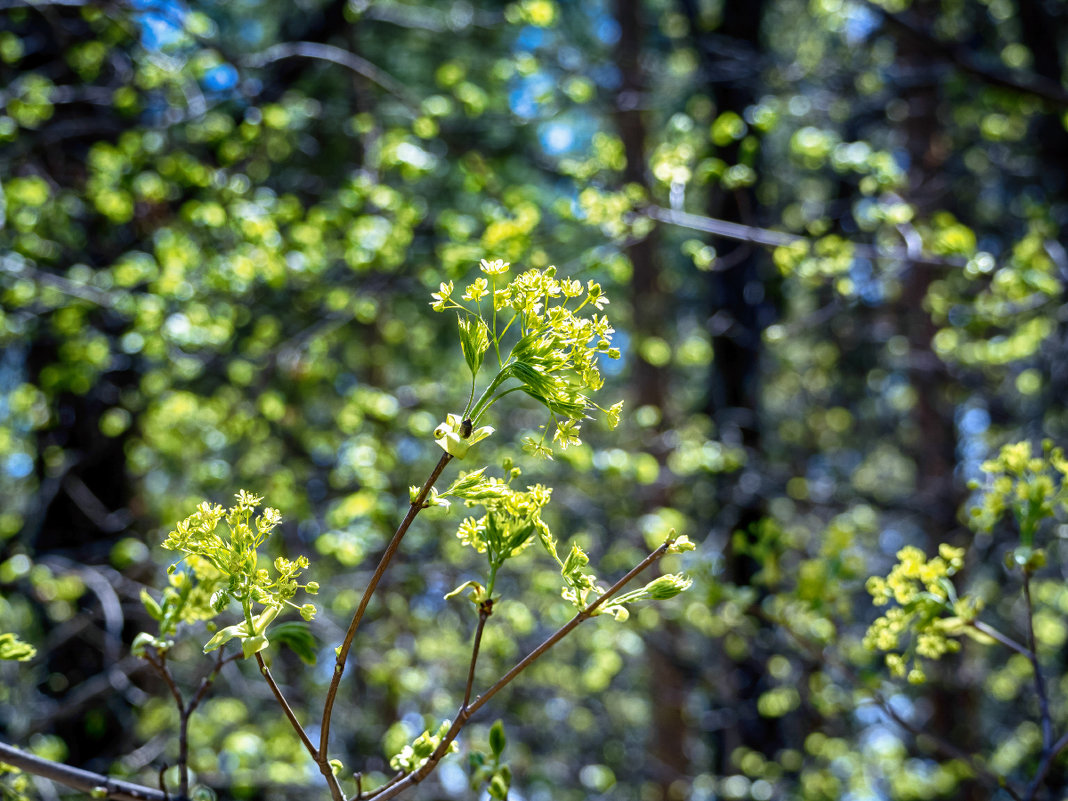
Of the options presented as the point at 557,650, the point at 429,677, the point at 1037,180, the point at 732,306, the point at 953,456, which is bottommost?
the point at 557,650

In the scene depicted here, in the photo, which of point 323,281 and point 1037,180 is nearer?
point 323,281

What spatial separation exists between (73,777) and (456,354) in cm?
574

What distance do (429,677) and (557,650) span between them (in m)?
2.74

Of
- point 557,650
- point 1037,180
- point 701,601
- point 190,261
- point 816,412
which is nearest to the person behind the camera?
point 701,601

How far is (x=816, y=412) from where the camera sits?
734 cm

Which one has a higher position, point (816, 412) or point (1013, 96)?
point (1013, 96)

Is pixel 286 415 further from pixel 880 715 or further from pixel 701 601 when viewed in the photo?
pixel 880 715

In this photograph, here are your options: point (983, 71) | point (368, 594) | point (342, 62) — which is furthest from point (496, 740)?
point (983, 71)

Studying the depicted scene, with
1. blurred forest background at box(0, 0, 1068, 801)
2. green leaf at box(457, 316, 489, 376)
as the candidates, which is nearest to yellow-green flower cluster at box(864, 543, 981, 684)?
blurred forest background at box(0, 0, 1068, 801)

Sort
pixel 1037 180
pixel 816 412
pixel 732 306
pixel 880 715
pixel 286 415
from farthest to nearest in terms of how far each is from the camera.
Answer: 1. pixel 816 412
2. pixel 1037 180
3. pixel 732 306
4. pixel 286 415
5. pixel 880 715

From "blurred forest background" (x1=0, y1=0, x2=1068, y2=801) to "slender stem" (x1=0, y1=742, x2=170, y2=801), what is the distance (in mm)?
1624

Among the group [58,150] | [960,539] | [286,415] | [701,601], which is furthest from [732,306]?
[58,150]

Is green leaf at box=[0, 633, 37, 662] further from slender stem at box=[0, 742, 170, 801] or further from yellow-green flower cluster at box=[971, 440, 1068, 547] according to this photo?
yellow-green flower cluster at box=[971, 440, 1068, 547]

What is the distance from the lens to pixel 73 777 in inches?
45.5
